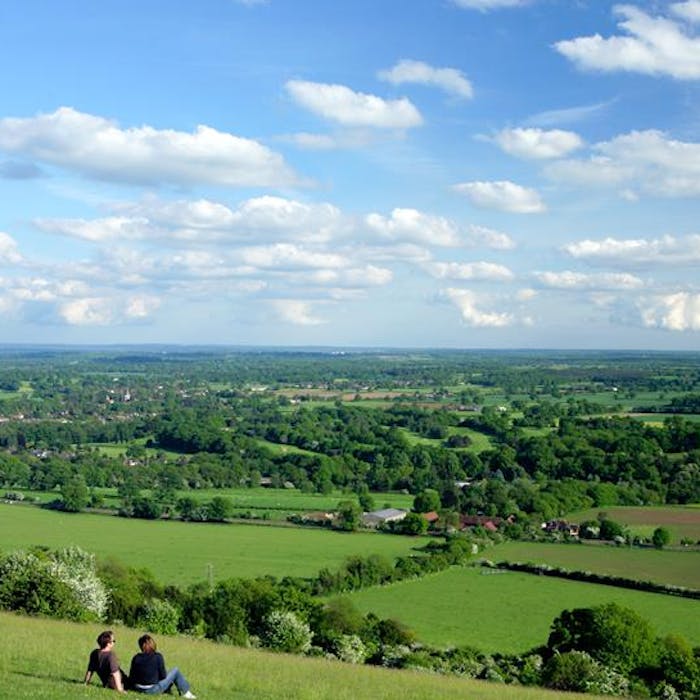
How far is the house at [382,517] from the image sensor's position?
70.4 m

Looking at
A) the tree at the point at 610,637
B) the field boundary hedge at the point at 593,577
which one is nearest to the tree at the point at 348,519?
the field boundary hedge at the point at 593,577

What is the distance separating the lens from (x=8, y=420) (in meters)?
151

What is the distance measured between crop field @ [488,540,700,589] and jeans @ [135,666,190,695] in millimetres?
41424

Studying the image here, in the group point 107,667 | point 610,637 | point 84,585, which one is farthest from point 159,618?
point 107,667

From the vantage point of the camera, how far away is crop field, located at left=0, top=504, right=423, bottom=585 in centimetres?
5353

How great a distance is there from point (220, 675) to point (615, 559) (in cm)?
4445

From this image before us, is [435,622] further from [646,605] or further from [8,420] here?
[8,420]

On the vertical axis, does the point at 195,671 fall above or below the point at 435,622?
above

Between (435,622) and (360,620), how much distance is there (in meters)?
6.70

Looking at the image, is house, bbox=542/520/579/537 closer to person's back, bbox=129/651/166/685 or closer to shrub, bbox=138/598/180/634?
shrub, bbox=138/598/180/634

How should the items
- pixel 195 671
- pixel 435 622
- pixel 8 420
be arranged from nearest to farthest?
1. pixel 195 671
2. pixel 435 622
3. pixel 8 420

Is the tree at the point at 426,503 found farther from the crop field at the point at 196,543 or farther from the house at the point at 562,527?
the crop field at the point at 196,543

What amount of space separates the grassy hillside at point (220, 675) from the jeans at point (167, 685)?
0.71 meters

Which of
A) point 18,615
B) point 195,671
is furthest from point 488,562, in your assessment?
point 195,671
